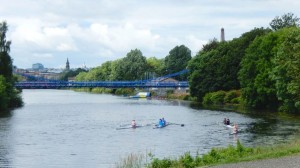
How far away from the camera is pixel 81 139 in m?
46.3

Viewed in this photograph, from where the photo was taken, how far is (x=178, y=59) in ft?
617

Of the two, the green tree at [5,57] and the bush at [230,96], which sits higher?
the green tree at [5,57]

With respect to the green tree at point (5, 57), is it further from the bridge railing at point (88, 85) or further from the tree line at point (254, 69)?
the tree line at point (254, 69)

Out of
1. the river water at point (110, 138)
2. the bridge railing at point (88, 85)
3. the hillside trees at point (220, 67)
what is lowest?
the river water at point (110, 138)

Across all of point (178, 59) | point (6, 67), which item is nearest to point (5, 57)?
point (6, 67)

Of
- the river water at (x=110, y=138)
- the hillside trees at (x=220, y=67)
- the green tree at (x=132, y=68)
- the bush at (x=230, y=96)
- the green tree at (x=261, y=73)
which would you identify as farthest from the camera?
the green tree at (x=132, y=68)

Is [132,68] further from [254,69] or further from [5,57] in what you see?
[254,69]

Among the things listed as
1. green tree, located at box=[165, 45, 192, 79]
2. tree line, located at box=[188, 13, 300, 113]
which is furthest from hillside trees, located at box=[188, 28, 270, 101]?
green tree, located at box=[165, 45, 192, 79]

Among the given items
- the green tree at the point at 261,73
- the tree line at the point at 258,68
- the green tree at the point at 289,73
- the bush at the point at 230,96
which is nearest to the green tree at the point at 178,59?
the tree line at the point at 258,68

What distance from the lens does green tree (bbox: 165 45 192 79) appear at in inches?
7397

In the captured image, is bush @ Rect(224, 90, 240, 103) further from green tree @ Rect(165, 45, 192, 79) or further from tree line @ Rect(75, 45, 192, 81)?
green tree @ Rect(165, 45, 192, 79)

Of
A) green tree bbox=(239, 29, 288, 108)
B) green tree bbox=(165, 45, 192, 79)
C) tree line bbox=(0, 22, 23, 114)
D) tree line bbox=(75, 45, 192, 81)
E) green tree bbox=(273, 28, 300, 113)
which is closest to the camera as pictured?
green tree bbox=(273, 28, 300, 113)

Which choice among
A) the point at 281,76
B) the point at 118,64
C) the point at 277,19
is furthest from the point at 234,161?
the point at 118,64

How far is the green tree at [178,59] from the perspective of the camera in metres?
188
